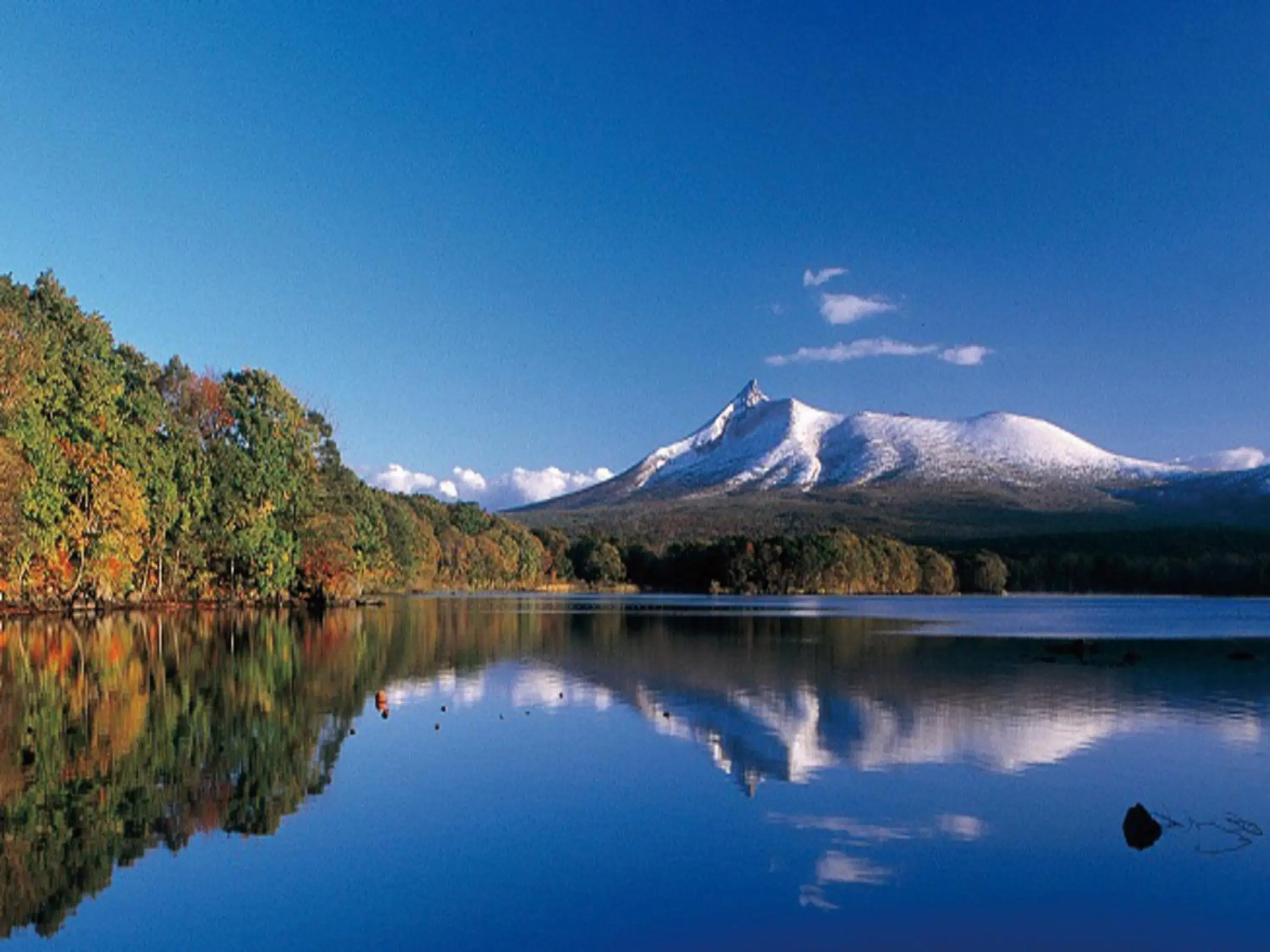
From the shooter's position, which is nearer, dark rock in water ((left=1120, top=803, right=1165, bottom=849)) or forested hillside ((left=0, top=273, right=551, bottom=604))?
dark rock in water ((left=1120, top=803, right=1165, bottom=849))

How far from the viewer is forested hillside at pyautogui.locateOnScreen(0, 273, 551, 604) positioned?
52.2m

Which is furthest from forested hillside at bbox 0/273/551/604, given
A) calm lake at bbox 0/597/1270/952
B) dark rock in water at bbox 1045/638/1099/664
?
dark rock in water at bbox 1045/638/1099/664

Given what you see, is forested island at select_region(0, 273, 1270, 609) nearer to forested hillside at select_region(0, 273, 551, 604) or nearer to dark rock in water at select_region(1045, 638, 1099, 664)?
forested hillside at select_region(0, 273, 551, 604)

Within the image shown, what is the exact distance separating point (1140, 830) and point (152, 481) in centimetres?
5995

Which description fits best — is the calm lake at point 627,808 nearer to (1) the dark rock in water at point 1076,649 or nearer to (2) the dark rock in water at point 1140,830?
(2) the dark rock in water at point 1140,830

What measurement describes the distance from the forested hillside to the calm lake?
25.1 meters

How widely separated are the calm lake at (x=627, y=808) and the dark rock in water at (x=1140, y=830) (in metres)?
0.05

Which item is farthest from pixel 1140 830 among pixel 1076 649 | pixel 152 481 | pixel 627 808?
pixel 152 481

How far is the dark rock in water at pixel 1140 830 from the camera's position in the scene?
12734mm

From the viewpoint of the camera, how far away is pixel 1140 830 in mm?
12883

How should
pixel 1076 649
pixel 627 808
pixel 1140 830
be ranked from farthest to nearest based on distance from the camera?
1. pixel 1076 649
2. pixel 627 808
3. pixel 1140 830

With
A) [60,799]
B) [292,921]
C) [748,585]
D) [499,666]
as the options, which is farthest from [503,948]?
[748,585]

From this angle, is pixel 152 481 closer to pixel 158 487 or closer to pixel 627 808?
pixel 158 487

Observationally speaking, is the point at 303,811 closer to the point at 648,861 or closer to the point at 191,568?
the point at 648,861
